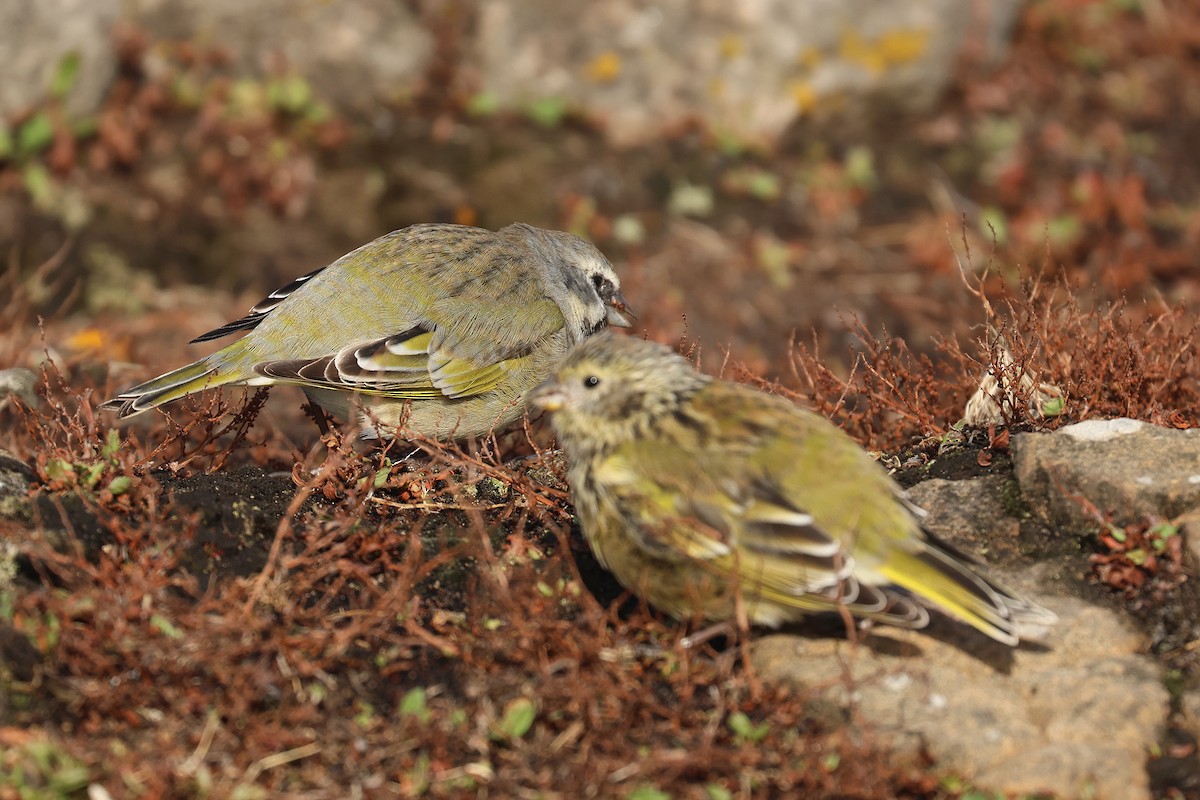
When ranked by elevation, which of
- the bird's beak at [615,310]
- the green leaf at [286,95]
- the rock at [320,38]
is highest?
the rock at [320,38]

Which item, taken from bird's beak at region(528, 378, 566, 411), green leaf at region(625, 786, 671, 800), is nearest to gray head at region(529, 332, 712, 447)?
bird's beak at region(528, 378, 566, 411)

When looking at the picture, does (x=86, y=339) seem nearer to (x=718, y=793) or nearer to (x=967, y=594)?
(x=718, y=793)

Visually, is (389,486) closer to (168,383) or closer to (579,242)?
(168,383)

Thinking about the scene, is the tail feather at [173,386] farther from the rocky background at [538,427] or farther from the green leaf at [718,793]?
the green leaf at [718,793]

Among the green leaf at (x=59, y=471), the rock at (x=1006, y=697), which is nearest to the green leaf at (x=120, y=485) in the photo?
the green leaf at (x=59, y=471)

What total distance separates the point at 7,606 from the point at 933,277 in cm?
861

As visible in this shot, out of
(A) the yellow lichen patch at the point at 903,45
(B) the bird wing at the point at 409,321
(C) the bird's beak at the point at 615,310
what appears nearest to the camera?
(B) the bird wing at the point at 409,321

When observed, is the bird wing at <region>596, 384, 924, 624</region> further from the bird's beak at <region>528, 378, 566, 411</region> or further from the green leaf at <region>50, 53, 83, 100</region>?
the green leaf at <region>50, 53, 83, 100</region>

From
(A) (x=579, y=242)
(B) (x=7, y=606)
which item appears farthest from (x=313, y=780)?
(A) (x=579, y=242)

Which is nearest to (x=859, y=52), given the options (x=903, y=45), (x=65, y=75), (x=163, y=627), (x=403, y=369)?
(x=903, y=45)

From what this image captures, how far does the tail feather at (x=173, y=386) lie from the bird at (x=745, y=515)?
6.43ft

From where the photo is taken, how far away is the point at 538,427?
848 centimetres

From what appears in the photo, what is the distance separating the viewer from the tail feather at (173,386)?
6216mm

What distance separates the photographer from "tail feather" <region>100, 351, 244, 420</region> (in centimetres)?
622
